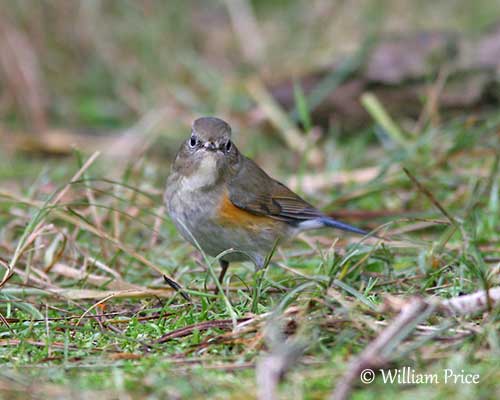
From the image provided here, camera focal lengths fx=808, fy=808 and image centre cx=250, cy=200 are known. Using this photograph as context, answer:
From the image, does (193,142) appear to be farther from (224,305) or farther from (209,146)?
(224,305)

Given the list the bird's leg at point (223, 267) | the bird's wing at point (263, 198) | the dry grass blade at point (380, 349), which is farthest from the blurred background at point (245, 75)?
the dry grass blade at point (380, 349)

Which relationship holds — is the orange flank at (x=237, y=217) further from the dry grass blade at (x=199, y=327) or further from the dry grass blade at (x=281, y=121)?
the dry grass blade at (x=281, y=121)

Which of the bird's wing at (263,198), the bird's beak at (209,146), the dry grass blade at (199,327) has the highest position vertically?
the bird's beak at (209,146)

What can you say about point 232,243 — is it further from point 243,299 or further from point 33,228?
point 33,228

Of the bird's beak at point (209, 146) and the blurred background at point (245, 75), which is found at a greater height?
the blurred background at point (245, 75)

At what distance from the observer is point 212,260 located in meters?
3.88

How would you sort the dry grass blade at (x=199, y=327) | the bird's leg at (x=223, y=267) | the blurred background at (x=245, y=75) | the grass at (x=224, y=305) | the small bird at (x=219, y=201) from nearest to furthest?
the grass at (x=224, y=305), the dry grass blade at (x=199, y=327), the small bird at (x=219, y=201), the bird's leg at (x=223, y=267), the blurred background at (x=245, y=75)

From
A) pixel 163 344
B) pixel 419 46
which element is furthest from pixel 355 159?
pixel 163 344

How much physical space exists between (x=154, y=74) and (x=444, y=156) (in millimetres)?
4187

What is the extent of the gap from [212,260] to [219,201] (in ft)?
2.40

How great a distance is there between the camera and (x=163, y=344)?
3.20m

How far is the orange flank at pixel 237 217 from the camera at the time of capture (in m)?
4.53

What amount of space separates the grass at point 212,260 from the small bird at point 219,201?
168mm

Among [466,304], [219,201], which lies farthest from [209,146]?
[466,304]
